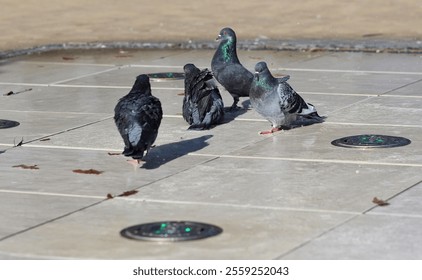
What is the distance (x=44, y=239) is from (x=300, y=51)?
402 inches

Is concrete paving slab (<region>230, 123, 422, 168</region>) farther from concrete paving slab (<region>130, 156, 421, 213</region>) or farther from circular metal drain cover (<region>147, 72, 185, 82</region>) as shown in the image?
circular metal drain cover (<region>147, 72, 185, 82</region>)

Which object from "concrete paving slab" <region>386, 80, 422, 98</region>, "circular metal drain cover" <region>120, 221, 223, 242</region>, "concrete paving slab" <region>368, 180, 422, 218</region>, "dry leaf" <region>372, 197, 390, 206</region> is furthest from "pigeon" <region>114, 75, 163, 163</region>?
"concrete paving slab" <region>386, 80, 422, 98</region>

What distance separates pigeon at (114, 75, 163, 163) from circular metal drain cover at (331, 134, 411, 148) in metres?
2.01

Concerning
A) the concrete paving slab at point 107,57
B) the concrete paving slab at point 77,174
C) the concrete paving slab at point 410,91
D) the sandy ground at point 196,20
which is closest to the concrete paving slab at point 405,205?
the concrete paving slab at point 77,174

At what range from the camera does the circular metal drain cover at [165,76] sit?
49.5ft

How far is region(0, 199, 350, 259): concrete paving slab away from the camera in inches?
299

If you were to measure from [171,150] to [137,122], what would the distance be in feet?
3.60

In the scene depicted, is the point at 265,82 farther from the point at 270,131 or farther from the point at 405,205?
the point at 405,205

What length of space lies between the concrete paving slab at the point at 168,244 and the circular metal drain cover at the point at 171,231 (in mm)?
69

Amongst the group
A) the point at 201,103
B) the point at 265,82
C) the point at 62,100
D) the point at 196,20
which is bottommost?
the point at 62,100

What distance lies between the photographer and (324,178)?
31.8ft

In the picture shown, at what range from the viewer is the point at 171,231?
8070 millimetres

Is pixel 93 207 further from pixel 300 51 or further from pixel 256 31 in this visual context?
pixel 256 31

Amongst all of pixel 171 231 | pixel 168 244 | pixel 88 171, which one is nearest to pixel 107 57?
pixel 88 171
